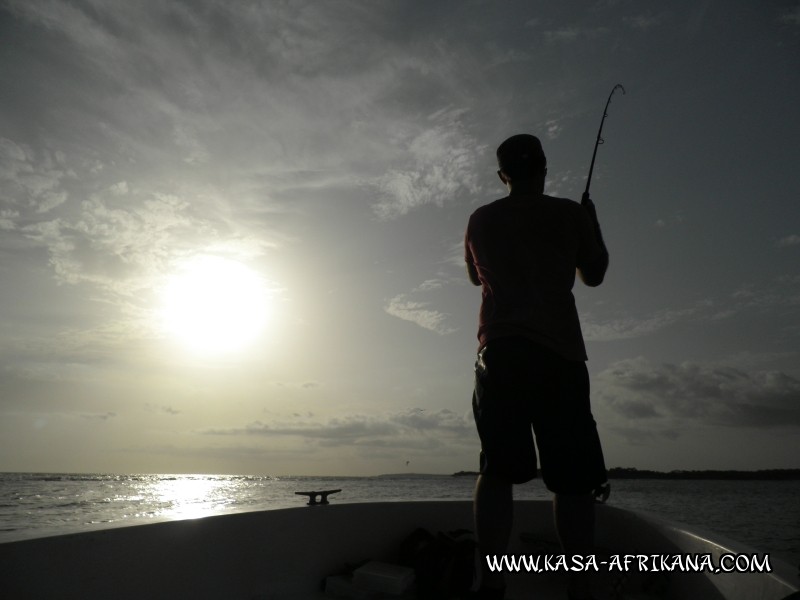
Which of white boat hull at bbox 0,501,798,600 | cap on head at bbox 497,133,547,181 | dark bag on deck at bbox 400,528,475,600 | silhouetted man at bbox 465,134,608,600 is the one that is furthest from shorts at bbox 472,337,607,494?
dark bag on deck at bbox 400,528,475,600

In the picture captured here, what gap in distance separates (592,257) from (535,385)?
564 mm

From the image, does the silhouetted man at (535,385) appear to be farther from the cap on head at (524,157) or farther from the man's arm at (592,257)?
the cap on head at (524,157)

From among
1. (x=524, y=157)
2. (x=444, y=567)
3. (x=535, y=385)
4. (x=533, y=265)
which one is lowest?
(x=444, y=567)

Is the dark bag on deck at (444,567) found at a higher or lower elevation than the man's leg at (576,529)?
lower

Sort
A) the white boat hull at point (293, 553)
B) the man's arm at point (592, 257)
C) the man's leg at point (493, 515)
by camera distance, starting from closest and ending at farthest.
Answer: the white boat hull at point (293, 553), the man's leg at point (493, 515), the man's arm at point (592, 257)

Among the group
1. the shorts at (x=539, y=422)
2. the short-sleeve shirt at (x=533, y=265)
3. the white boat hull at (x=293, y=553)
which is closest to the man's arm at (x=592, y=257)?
the short-sleeve shirt at (x=533, y=265)

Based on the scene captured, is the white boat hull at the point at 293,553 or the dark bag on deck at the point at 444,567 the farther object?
the dark bag on deck at the point at 444,567

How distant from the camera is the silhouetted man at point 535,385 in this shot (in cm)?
155

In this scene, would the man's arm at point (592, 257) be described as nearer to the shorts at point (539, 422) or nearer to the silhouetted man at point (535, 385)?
the silhouetted man at point (535, 385)

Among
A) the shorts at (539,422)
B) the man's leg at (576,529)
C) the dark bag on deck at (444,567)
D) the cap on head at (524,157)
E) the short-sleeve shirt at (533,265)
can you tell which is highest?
the cap on head at (524,157)

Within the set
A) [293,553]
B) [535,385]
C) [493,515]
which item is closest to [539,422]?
[535,385]

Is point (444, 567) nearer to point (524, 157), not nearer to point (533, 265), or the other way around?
point (533, 265)

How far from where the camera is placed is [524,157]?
1.86 m

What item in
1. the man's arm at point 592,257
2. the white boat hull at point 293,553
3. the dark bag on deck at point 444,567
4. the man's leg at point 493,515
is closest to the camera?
the white boat hull at point 293,553
